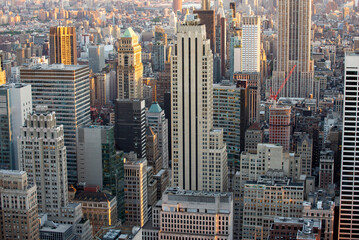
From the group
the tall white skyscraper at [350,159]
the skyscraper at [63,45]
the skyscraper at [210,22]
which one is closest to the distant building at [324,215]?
the tall white skyscraper at [350,159]

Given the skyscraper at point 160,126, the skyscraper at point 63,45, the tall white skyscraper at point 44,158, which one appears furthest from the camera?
the skyscraper at point 63,45

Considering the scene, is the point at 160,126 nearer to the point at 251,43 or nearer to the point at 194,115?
the point at 194,115

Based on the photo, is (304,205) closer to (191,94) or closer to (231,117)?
(191,94)

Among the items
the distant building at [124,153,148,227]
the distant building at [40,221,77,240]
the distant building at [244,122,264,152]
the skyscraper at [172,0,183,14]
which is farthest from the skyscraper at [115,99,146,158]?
the skyscraper at [172,0,183,14]

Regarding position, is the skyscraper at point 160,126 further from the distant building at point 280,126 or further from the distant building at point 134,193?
the distant building at point 134,193

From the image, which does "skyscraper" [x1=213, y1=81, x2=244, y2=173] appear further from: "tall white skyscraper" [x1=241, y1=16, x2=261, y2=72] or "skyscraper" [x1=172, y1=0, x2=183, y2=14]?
"tall white skyscraper" [x1=241, y1=16, x2=261, y2=72]

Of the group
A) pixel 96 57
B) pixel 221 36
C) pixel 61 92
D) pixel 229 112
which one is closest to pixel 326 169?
pixel 229 112
